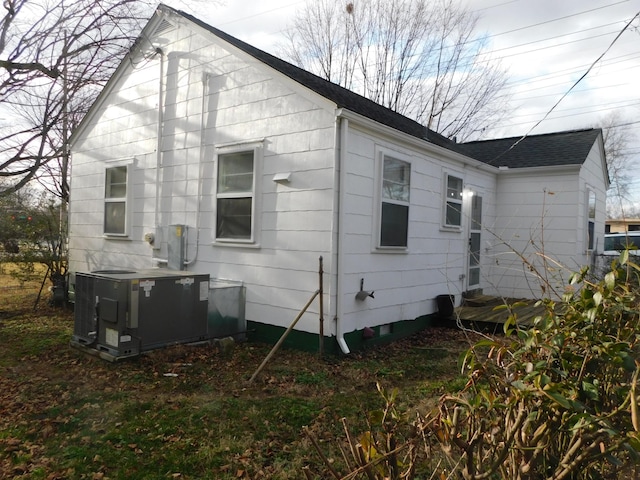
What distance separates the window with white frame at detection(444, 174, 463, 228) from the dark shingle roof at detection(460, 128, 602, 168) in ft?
7.23

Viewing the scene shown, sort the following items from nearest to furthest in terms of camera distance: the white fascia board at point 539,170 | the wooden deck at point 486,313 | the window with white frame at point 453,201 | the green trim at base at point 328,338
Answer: the green trim at base at point 328,338 → the wooden deck at point 486,313 → the window with white frame at point 453,201 → the white fascia board at point 539,170

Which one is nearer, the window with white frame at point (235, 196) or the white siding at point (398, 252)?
the white siding at point (398, 252)

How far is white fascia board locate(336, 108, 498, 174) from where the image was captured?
572 cm

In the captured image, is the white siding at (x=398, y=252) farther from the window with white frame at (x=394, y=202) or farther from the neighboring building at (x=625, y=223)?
the neighboring building at (x=625, y=223)

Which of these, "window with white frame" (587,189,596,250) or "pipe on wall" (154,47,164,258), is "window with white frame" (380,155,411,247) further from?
"window with white frame" (587,189,596,250)

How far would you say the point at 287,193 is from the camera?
20.1ft

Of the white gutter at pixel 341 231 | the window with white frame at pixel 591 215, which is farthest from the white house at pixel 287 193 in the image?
the window with white frame at pixel 591 215

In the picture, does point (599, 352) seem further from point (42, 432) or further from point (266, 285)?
point (266, 285)

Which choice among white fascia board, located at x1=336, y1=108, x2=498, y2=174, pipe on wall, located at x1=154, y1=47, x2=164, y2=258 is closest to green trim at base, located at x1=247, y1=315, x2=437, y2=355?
pipe on wall, located at x1=154, y1=47, x2=164, y2=258

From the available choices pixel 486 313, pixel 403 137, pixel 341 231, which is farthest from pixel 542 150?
pixel 341 231

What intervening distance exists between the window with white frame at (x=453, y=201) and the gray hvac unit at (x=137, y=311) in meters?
4.45

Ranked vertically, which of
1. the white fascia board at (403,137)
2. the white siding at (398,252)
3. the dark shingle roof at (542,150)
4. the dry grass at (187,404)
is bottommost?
the dry grass at (187,404)

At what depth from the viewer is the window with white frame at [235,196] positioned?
21.5 feet

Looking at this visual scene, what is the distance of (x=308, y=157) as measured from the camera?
5934 millimetres
